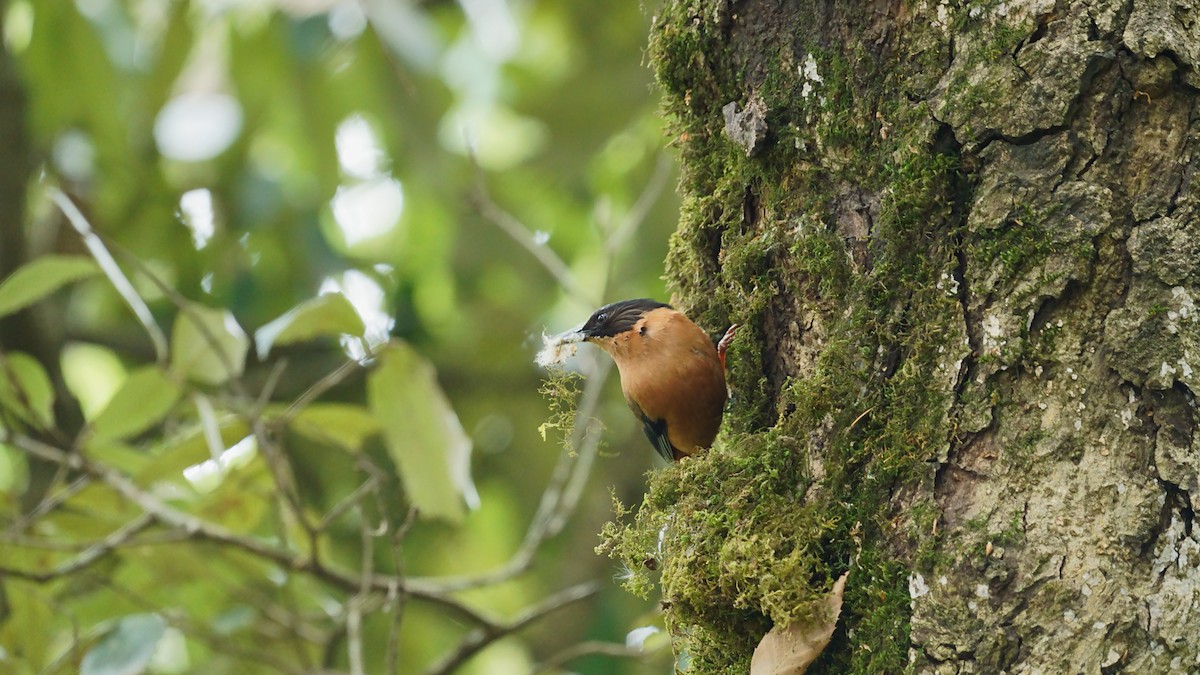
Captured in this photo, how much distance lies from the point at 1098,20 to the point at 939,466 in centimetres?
75

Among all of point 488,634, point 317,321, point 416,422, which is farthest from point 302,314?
point 488,634

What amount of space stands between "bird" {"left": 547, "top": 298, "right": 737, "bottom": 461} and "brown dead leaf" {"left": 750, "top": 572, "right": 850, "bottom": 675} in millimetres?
768

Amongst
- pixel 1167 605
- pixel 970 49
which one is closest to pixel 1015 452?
pixel 1167 605

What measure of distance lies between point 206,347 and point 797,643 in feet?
7.78

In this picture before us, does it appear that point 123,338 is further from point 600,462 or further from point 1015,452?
point 1015,452

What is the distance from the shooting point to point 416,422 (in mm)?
3461

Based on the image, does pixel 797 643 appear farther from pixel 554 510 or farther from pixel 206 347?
pixel 554 510

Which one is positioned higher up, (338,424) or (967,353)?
(967,353)

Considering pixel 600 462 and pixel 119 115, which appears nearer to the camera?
pixel 119 115

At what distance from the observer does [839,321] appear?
205cm

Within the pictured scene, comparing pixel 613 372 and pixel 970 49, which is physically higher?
pixel 970 49

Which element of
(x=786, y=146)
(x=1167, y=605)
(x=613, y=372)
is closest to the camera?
(x=1167, y=605)

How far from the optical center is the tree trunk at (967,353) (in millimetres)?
1712

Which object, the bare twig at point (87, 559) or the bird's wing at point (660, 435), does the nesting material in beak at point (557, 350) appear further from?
the bare twig at point (87, 559)
